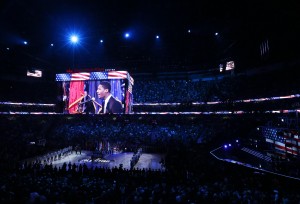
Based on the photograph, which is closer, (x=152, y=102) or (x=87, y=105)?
(x=87, y=105)

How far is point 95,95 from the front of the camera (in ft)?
81.6

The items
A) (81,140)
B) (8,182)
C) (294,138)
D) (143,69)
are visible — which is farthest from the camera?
(143,69)

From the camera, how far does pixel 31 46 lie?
32.5 meters

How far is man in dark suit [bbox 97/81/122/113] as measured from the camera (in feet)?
79.8

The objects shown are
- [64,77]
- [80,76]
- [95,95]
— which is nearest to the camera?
[95,95]

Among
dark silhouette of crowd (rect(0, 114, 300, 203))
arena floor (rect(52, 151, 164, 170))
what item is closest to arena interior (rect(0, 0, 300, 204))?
dark silhouette of crowd (rect(0, 114, 300, 203))

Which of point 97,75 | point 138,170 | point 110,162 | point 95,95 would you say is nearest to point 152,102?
point 97,75

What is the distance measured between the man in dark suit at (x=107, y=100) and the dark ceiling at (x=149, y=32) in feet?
24.9

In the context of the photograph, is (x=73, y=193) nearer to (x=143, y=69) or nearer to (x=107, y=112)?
(x=107, y=112)

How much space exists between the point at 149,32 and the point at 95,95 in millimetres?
11935

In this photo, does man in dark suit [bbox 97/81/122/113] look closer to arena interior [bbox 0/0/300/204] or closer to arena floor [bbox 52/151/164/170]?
arena interior [bbox 0/0/300/204]

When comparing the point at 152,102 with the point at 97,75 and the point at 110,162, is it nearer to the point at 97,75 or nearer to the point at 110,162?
the point at 97,75

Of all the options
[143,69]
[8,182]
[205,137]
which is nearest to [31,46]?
[143,69]

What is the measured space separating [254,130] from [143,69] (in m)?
26.8
